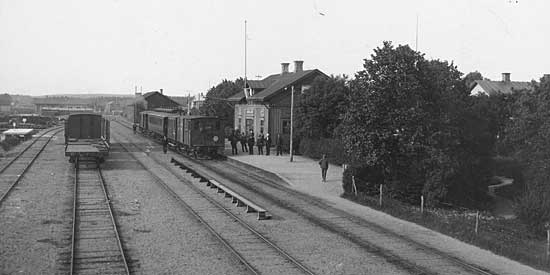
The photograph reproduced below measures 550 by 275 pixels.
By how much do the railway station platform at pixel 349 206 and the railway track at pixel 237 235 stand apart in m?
3.85

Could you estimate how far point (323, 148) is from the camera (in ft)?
122

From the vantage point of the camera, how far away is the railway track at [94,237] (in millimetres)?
12031

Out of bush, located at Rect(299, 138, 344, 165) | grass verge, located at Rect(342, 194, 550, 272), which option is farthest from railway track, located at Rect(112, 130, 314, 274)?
bush, located at Rect(299, 138, 344, 165)

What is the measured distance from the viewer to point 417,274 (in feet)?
38.9

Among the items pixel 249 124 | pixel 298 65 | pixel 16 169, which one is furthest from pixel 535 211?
pixel 298 65

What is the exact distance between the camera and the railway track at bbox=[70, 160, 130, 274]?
39.5 feet

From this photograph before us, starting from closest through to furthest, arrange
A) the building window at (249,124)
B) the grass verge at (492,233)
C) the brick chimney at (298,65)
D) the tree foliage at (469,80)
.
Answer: the grass verge at (492,233), the tree foliage at (469,80), the building window at (249,124), the brick chimney at (298,65)

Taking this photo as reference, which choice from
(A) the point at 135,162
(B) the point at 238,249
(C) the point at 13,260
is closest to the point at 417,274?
(B) the point at 238,249

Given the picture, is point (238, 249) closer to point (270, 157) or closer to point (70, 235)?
point (70, 235)

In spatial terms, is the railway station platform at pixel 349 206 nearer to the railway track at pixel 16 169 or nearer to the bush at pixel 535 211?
the bush at pixel 535 211

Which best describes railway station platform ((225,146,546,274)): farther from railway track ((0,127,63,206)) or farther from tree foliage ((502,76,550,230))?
railway track ((0,127,63,206))

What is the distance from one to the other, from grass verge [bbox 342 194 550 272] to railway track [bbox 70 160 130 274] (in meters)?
8.29

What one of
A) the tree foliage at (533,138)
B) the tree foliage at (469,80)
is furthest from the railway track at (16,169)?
the tree foliage at (469,80)

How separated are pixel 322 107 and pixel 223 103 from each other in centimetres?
2825
